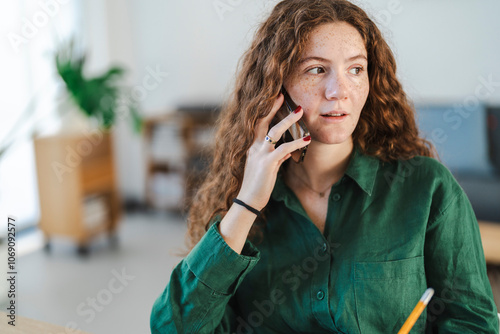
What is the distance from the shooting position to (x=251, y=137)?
112 cm

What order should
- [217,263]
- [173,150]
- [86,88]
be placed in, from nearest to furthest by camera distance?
[217,263] < [86,88] < [173,150]

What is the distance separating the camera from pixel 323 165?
1192 millimetres

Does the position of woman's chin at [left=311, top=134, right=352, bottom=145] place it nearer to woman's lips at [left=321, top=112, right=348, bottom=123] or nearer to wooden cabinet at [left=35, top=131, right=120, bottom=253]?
woman's lips at [left=321, top=112, right=348, bottom=123]

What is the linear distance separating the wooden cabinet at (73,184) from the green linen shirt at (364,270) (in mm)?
2799

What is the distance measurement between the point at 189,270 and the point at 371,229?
1.36 feet

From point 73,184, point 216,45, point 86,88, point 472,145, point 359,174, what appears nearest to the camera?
point 359,174

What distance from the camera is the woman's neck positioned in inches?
46.0

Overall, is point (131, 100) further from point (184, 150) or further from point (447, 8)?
point (447, 8)

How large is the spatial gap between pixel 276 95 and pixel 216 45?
11.6ft

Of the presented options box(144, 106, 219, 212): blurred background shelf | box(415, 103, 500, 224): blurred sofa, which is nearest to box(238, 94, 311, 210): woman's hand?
box(415, 103, 500, 224): blurred sofa

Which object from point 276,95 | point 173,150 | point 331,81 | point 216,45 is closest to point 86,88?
point 173,150

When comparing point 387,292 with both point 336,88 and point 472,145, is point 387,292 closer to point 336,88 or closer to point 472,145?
point 336,88

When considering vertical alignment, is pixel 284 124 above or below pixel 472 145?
above

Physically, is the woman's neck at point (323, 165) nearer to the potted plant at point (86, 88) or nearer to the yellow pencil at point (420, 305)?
the yellow pencil at point (420, 305)
